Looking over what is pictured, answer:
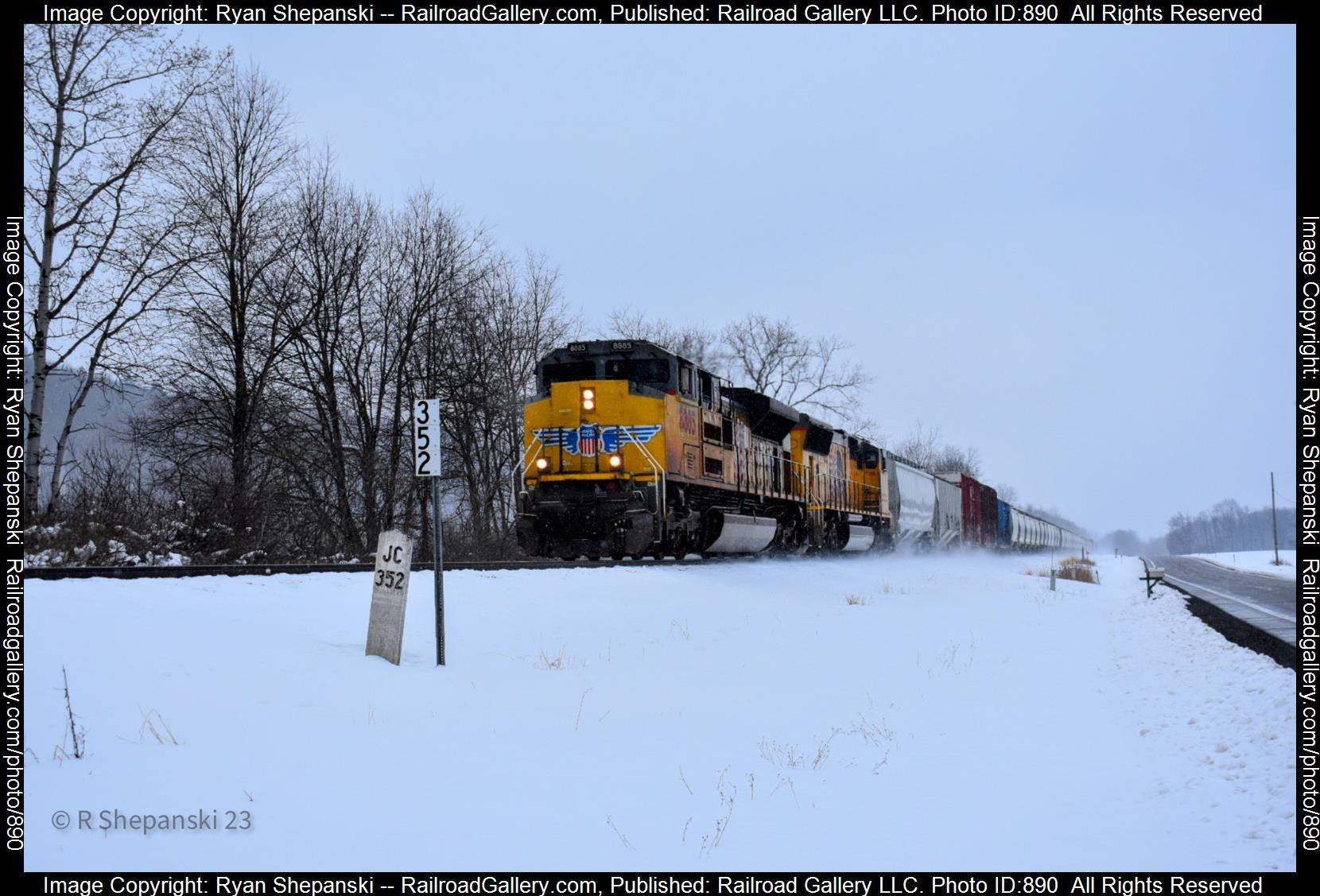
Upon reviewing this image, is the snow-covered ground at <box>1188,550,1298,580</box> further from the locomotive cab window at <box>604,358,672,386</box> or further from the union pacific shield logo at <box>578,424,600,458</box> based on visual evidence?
the union pacific shield logo at <box>578,424,600,458</box>

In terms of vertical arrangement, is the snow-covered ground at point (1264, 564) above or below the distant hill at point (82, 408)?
below

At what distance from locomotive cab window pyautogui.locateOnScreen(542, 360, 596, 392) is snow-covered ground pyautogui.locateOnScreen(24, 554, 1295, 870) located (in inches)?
275

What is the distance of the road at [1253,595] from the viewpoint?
12.9 meters

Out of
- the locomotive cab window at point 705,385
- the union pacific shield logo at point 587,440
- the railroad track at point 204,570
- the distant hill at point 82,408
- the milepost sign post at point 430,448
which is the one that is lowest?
the railroad track at point 204,570

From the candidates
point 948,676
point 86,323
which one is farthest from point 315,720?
point 86,323

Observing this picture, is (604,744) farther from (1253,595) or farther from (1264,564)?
(1264,564)

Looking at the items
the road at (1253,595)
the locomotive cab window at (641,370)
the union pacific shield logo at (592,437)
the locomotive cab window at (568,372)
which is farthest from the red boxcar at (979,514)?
the union pacific shield logo at (592,437)

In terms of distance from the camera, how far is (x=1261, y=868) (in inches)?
172

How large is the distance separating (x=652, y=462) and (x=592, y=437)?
1180 millimetres

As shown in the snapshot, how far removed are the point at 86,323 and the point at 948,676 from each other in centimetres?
1386

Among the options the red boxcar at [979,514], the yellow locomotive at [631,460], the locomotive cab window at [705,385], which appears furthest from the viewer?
the red boxcar at [979,514]

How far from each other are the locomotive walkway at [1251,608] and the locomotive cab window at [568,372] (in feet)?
33.6

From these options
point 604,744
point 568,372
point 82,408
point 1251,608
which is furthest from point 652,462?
point 604,744
